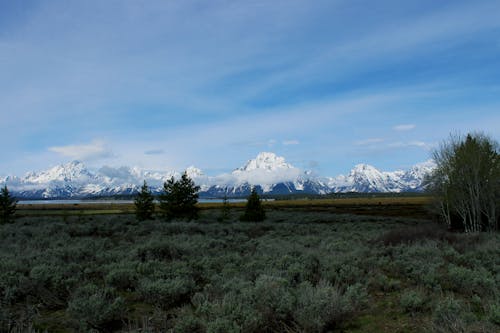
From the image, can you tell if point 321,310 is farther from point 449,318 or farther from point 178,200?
point 178,200

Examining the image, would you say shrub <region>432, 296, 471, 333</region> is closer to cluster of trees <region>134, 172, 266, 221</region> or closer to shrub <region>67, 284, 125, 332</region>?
shrub <region>67, 284, 125, 332</region>

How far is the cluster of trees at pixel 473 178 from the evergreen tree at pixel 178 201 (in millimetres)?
31857

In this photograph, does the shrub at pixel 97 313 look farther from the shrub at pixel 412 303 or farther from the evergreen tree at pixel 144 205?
the evergreen tree at pixel 144 205

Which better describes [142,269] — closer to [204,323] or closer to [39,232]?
[204,323]

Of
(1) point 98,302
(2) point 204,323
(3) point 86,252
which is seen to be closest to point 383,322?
(2) point 204,323

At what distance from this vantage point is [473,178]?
39688mm

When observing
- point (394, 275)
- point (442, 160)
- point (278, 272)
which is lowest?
point (394, 275)

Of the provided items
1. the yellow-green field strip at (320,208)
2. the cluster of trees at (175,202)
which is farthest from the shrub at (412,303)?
the yellow-green field strip at (320,208)

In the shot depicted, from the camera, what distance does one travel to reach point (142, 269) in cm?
857

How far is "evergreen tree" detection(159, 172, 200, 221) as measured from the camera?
38.8 m

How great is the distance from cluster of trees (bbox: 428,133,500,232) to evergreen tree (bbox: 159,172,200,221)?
31857 mm

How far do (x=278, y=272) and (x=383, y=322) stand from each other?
109 inches

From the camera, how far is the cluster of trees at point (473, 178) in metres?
38.4

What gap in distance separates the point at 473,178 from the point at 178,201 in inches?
1392
